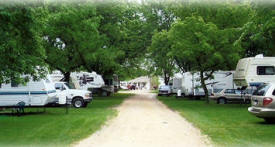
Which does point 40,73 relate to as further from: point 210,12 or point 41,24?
point 210,12

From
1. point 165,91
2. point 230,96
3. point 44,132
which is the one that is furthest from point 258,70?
point 165,91

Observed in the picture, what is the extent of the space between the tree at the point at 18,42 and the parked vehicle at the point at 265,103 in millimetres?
8461

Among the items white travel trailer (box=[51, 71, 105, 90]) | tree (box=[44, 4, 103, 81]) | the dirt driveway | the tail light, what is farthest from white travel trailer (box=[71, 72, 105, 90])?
the tail light

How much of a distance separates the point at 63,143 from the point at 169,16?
33.7 meters

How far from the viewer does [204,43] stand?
25.3 metres

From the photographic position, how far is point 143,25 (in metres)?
41.3

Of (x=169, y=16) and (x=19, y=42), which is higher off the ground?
(x=169, y=16)

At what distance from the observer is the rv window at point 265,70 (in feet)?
81.9

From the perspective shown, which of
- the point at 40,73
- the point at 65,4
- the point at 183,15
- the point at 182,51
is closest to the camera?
the point at 40,73

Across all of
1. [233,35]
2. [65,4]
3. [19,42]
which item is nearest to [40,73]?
[19,42]

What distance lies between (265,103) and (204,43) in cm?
1245

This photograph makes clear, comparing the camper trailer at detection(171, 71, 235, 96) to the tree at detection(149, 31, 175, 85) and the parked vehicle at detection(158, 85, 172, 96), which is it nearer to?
the tree at detection(149, 31, 175, 85)

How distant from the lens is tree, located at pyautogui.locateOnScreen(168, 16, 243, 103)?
2567 centimetres

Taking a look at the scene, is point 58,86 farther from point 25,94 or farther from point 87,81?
point 87,81
